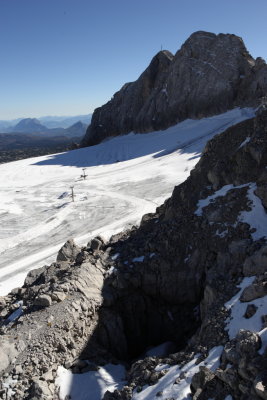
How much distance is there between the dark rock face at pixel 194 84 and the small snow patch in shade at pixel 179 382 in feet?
151

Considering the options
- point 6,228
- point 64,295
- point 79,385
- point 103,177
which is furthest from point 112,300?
point 103,177

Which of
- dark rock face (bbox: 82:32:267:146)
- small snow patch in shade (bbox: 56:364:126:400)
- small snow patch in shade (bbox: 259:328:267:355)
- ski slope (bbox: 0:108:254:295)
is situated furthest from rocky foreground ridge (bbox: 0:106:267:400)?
dark rock face (bbox: 82:32:267:146)

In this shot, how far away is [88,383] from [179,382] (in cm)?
319

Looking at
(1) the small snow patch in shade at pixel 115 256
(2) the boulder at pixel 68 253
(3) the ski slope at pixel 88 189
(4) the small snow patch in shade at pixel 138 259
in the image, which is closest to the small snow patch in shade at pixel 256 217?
(4) the small snow patch in shade at pixel 138 259

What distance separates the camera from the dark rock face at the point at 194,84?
51.7m

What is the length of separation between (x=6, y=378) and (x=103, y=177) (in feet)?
99.9

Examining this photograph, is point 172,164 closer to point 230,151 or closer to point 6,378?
point 230,151

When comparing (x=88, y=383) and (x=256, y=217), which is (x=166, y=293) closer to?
(x=256, y=217)

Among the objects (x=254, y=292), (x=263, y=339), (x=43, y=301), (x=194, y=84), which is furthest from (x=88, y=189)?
(x=194, y=84)

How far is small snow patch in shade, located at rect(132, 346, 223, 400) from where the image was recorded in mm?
7441

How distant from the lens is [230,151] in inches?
582

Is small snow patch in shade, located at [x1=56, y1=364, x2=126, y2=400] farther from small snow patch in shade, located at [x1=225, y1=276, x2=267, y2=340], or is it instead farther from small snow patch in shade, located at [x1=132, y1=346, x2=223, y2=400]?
small snow patch in shade, located at [x1=225, y1=276, x2=267, y2=340]

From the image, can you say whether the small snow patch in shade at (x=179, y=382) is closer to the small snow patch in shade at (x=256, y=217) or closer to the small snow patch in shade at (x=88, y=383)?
the small snow patch in shade at (x=88, y=383)

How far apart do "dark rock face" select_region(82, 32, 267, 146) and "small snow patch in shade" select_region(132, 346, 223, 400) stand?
46.1m
